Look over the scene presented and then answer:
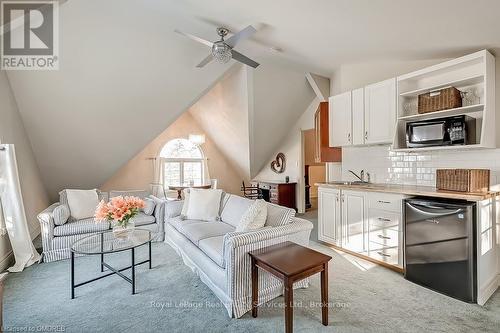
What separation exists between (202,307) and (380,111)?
125 inches

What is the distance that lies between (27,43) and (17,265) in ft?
8.82

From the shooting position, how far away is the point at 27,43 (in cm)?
288

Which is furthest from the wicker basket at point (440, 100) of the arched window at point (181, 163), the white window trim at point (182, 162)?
the white window trim at point (182, 162)

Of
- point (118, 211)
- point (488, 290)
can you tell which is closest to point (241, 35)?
point (118, 211)

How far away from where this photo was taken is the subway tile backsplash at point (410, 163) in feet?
8.70

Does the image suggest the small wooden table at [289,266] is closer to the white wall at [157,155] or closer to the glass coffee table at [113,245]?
the glass coffee table at [113,245]

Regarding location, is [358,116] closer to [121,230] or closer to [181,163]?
[121,230]

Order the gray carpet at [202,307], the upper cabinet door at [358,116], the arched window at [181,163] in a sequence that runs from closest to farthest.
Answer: the gray carpet at [202,307] → the upper cabinet door at [358,116] → the arched window at [181,163]

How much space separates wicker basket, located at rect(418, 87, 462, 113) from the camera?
8.59 feet

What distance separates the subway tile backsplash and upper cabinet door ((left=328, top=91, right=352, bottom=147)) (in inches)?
12.5

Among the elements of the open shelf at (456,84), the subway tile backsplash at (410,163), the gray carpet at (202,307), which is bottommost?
the gray carpet at (202,307)

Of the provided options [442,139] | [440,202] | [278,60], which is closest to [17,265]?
[278,60]

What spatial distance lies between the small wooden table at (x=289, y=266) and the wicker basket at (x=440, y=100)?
2179 mm

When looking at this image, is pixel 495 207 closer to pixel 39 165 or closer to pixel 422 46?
pixel 422 46
